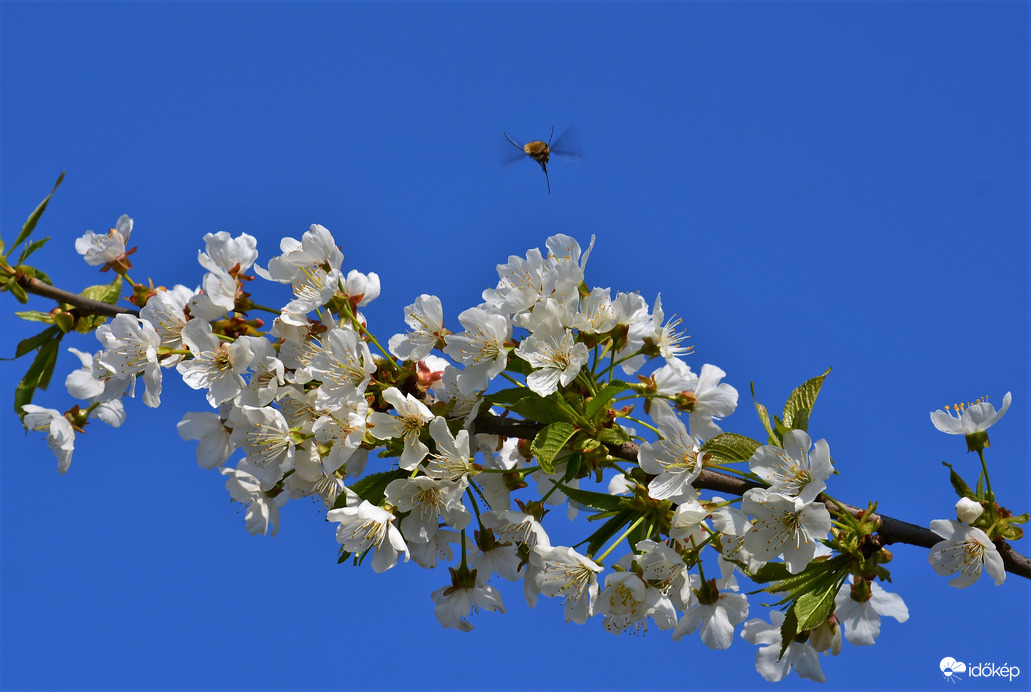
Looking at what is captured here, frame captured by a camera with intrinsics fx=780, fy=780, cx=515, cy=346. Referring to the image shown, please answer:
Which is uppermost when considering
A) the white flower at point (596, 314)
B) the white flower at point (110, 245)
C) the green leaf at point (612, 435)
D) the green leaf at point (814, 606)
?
the white flower at point (110, 245)

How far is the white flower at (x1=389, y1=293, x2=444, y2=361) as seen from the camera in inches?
122

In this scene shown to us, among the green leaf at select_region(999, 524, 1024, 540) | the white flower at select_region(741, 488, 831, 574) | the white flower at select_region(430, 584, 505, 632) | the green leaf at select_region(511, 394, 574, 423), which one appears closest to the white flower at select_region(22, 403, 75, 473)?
the white flower at select_region(430, 584, 505, 632)

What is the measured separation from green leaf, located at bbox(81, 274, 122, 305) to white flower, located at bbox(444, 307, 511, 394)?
1.74 meters

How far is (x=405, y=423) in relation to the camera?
2.90 meters

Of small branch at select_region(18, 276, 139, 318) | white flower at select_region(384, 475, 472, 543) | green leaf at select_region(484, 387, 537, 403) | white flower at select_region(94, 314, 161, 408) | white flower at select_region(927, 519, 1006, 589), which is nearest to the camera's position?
white flower at select_region(927, 519, 1006, 589)

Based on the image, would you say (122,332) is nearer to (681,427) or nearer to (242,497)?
(242,497)

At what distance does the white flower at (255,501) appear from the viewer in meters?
3.24

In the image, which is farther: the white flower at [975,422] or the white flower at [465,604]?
the white flower at [465,604]

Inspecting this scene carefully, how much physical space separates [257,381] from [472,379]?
0.85 m

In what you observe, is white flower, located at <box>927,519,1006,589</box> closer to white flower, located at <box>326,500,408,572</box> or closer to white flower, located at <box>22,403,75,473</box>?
white flower, located at <box>326,500,408,572</box>

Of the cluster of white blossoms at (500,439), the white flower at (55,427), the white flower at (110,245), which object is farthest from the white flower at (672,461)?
the white flower at (55,427)

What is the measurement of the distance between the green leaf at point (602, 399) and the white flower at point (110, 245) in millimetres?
2274

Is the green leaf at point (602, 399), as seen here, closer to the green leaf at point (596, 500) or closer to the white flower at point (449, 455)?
the green leaf at point (596, 500)

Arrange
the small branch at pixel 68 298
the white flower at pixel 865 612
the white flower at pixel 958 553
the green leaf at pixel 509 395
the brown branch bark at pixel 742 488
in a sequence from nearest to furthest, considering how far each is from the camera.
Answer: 1. the white flower at pixel 958 553
2. the brown branch bark at pixel 742 488
3. the green leaf at pixel 509 395
4. the white flower at pixel 865 612
5. the small branch at pixel 68 298
